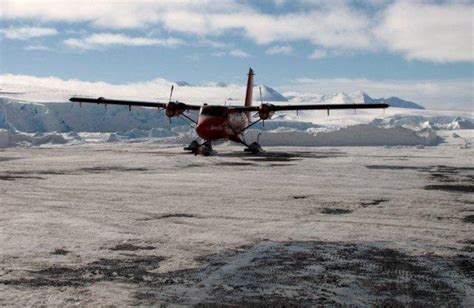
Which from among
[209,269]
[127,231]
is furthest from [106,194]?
[209,269]

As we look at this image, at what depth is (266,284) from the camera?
18.7 feet

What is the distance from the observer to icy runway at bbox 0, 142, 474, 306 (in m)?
5.41

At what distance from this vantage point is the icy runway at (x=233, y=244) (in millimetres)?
5406

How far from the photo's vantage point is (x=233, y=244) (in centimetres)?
775

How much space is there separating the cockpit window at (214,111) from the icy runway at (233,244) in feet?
53.2

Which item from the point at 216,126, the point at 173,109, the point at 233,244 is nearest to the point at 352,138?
the point at 173,109

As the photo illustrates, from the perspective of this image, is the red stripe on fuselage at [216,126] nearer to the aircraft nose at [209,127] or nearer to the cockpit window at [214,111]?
the aircraft nose at [209,127]

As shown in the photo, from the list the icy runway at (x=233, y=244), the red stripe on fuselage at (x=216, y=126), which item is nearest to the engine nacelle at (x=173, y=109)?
the red stripe on fuselage at (x=216, y=126)

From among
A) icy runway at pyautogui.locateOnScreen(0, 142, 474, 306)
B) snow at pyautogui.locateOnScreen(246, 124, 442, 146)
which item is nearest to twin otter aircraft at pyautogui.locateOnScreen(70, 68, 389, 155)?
icy runway at pyautogui.locateOnScreen(0, 142, 474, 306)

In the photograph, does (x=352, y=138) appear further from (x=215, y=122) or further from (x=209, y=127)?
(x=209, y=127)

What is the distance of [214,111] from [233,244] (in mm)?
24274

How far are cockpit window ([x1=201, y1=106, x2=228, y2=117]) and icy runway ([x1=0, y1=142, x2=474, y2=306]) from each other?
1621 cm

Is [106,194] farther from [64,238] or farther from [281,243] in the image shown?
[281,243]

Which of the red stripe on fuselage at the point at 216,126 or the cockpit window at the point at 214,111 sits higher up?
the cockpit window at the point at 214,111
